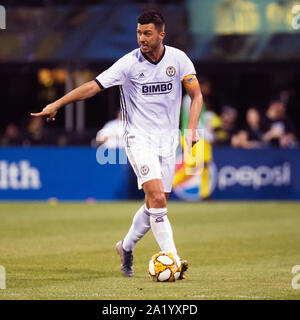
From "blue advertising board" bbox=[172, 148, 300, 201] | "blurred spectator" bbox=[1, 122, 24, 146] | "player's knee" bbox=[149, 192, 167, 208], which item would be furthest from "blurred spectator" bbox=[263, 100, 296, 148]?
"player's knee" bbox=[149, 192, 167, 208]

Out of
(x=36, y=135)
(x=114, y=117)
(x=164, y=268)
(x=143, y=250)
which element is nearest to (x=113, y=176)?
(x=36, y=135)

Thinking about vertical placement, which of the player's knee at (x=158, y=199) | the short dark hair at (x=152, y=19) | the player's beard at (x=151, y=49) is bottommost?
the player's knee at (x=158, y=199)

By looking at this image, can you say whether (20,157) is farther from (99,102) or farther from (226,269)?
(226,269)

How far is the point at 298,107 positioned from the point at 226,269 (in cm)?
1357

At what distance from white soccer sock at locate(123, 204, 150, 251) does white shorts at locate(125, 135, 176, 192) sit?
0.32m

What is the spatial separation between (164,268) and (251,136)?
12.7 m

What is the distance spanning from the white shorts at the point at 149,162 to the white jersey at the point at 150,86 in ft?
0.47

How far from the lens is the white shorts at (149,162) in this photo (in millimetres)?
9125

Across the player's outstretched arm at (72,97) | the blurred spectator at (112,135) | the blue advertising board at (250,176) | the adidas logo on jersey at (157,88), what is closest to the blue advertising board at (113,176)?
the blue advertising board at (250,176)

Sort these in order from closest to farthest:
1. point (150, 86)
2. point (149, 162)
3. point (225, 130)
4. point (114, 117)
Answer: point (149, 162) → point (150, 86) → point (225, 130) → point (114, 117)

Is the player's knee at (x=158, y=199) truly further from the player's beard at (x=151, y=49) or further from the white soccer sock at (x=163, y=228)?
the player's beard at (x=151, y=49)

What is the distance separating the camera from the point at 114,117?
80.8 ft

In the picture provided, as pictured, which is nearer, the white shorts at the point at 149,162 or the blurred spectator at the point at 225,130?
the white shorts at the point at 149,162

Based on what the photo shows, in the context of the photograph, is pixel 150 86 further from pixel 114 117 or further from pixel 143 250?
pixel 114 117
